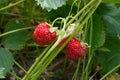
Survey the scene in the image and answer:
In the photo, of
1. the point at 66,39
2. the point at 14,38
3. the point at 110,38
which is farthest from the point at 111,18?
the point at 66,39

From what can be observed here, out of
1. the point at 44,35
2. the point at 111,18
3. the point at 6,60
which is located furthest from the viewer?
the point at 111,18

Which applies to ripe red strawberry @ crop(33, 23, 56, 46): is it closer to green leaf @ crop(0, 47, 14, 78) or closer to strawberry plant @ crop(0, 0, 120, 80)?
strawberry plant @ crop(0, 0, 120, 80)

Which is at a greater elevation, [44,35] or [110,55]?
[44,35]

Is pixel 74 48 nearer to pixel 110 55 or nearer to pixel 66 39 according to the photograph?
pixel 66 39

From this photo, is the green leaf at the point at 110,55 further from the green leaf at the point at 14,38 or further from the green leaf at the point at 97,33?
the green leaf at the point at 14,38

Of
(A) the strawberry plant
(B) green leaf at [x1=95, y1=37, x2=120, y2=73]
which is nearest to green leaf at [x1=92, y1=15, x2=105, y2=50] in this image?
(A) the strawberry plant

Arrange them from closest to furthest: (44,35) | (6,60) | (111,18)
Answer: (44,35)
(6,60)
(111,18)
